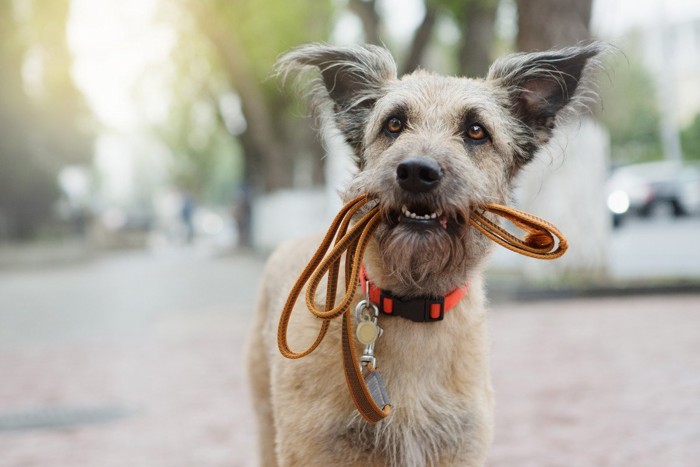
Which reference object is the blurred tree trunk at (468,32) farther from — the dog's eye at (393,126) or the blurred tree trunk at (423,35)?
the dog's eye at (393,126)

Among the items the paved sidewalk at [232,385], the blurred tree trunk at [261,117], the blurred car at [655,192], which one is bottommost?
the blurred car at [655,192]

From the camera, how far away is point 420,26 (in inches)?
735

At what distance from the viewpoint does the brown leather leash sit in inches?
125

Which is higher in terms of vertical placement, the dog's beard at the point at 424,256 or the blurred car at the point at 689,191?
the dog's beard at the point at 424,256

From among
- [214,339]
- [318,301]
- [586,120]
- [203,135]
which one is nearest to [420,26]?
[586,120]

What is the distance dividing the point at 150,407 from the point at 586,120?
8884mm

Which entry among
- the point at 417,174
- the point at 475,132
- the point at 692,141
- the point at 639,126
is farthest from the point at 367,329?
the point at 639,126

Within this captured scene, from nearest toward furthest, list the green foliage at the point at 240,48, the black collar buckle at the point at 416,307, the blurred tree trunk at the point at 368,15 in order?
the black collar buckle at the point at 416,307, the blurred tree trunk at the point at 368,15, the green foliage at the point at 240,48

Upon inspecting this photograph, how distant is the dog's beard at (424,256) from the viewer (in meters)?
3.22

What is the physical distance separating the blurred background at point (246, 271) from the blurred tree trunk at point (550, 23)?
0.10ft

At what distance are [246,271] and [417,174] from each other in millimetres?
19150

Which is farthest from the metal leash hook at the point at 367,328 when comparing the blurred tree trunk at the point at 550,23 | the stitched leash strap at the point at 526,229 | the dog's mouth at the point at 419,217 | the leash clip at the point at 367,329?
the blurred tree trunk at the point at 550,23

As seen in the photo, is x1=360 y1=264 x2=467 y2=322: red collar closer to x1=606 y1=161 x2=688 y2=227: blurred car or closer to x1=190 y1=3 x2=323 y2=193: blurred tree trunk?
x1=190 y1=3 x2=323 y2=193: blurred tree trunk

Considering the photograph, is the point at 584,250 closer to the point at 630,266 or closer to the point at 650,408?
the point at 630,266
